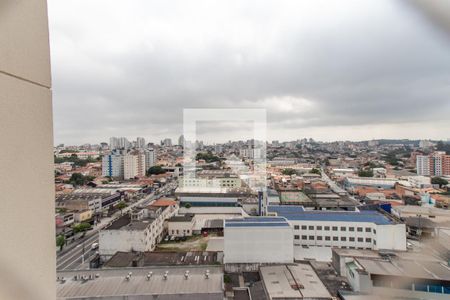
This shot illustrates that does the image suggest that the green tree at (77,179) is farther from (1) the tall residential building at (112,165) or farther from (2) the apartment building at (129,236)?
(2) the apartment building at (129,236)

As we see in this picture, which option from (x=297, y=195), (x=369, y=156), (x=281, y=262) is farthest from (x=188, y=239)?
(x=369, y=156)

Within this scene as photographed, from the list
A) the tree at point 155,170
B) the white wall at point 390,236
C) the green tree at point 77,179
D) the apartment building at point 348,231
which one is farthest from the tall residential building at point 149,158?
the white wall at point 390,236

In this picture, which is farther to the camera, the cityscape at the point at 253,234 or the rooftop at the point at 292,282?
the rooftop at the point at 292,282

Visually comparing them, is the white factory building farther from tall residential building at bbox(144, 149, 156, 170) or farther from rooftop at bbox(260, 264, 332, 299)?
tall residential building at bbox(144, 149, 156, 170)

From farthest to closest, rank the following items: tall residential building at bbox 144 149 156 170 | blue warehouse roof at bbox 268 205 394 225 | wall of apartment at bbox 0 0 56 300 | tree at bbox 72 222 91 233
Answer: tall residential building at bbox 144 149 156 170 < tree at bbox 72 222 91 233 < blue warehouse roof at bbox 268 205 394 225 < wall of apartment at bbox 0 0 56 300

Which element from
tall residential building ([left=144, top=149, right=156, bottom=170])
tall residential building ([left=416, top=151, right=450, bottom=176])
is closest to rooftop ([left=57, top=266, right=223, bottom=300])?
tall residential building ([left=416, top=151, right=450, bottom=176])

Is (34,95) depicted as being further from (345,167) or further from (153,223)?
(345,167)

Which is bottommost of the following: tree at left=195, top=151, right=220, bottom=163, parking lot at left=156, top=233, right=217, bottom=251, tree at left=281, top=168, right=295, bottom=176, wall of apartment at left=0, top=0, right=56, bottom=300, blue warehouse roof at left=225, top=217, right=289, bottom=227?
parking lot at left=156, top=233, right=217, bottom=251
